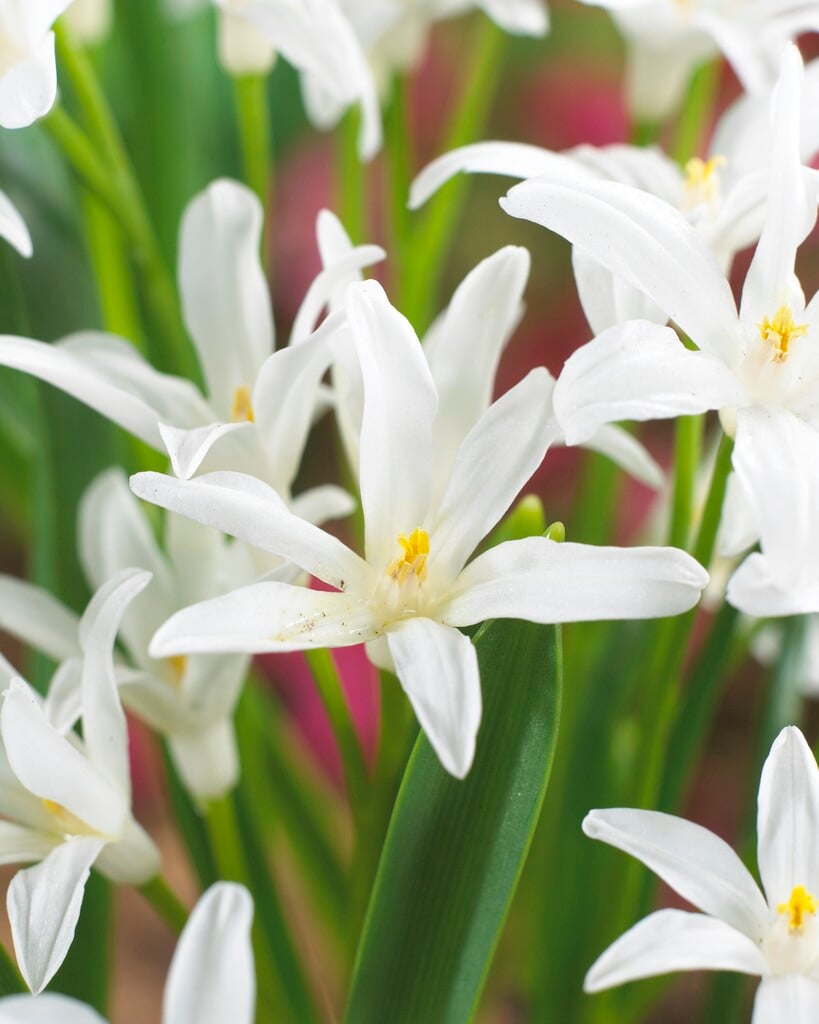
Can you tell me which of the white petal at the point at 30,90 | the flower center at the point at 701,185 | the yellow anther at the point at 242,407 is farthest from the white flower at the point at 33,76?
the flower center at the point at 701,185

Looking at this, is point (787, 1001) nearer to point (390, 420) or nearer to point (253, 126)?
point (390, 420)

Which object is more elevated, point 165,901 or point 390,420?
point 390,420

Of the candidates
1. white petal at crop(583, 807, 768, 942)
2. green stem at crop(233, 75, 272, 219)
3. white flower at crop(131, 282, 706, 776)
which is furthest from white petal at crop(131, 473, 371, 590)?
green stem at crop(233, 75, 272, 219)

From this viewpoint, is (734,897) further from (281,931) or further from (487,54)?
(487,54)

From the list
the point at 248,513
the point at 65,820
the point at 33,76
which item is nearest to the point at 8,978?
the point at 65,820

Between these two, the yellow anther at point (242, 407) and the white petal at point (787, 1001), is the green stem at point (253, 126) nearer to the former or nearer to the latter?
the yellow anther at point (242, 407)

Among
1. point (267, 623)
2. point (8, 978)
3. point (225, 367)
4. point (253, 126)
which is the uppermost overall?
point (253, 126)
